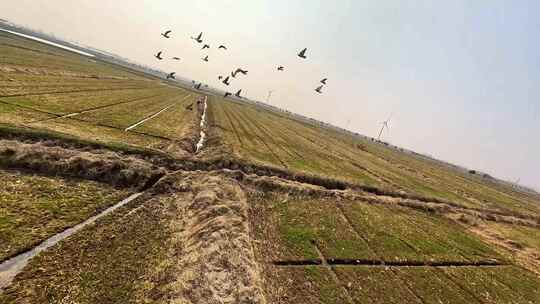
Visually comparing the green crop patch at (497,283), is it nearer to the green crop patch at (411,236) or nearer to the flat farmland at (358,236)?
the flat farmland at (358,236)

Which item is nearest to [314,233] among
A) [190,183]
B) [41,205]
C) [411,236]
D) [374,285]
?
[374,285]

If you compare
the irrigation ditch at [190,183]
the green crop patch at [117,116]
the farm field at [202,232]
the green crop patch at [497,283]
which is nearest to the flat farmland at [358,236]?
the farm field at [202,232]

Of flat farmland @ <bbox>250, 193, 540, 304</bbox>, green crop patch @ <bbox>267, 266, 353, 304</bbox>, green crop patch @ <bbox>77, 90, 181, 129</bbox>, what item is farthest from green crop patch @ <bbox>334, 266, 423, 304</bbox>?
green crop patch @ <bbox>77, 90, 181, 129</bbox>

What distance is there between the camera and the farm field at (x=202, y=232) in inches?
674

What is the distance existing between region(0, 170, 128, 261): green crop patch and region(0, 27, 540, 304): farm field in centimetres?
9

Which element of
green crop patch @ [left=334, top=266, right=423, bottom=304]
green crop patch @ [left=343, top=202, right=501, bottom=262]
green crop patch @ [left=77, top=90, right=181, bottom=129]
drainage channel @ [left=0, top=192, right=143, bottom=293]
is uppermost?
green crop patch @ [left=343, top=202, right=501, bottom=262]

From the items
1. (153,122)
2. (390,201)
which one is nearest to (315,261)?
(390,201)

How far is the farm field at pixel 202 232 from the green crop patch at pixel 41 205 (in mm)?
88

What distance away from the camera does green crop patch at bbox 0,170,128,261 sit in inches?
707

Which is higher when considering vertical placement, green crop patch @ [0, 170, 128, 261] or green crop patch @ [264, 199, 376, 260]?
green crop patch @ [264, 199, 376, 260]

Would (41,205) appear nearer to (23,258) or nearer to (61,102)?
(23,258)

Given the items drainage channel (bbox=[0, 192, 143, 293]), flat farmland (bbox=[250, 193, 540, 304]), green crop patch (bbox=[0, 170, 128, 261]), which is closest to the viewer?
drainage channel (bbox=[0, 192, 143, 293])

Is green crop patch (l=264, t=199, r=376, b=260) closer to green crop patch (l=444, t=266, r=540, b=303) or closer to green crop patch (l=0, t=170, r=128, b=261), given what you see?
green crop patch (l=444, t=266, r=540, b=303)

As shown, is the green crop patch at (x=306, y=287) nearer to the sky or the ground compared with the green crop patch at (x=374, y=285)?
nearer to the ground
